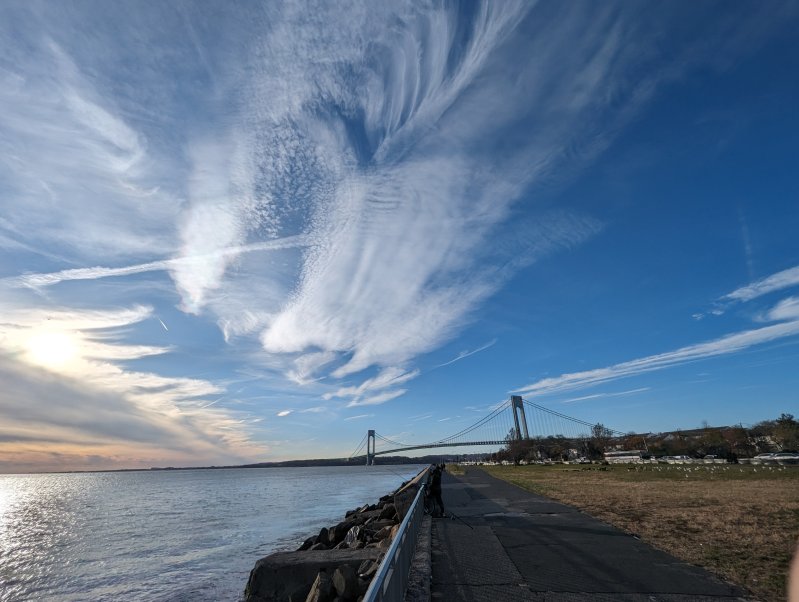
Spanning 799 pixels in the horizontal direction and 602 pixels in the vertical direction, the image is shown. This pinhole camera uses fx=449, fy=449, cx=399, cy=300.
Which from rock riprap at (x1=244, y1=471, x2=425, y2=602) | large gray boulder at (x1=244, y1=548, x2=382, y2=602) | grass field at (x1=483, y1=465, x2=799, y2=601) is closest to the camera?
rock riprap at (x1=244, y1=471, x2=425, y2=602)

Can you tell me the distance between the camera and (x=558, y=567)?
7.29 meters

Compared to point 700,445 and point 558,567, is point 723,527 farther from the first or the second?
point 700,445

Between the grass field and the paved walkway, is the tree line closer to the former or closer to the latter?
the grass field

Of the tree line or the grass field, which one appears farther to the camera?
the tree line

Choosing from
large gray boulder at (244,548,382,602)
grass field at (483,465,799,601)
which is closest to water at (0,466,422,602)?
large gray boulder at (244,548,382,602)

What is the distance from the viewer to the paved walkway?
6.00 metres

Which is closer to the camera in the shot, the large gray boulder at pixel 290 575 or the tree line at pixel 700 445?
the large gray boulder at pixel 290 575

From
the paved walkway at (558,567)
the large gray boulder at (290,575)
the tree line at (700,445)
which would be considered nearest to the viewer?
the paved walkway at (558,567)

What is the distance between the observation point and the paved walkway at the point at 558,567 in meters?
6.00

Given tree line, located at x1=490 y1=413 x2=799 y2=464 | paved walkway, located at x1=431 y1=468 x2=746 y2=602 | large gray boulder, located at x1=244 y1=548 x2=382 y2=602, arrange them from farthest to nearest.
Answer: tree line, located at x1=490 y1=413 x2=799 y2=464 < large gray boulder, located at x1=244 y1=548 x2=382 y2=602 < paved walkway, located at x1=431 y1=468 x2=746 y2=602

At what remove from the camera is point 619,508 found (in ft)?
45.5

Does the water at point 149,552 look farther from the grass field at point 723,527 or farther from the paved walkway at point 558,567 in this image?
the grass field at point 723,527

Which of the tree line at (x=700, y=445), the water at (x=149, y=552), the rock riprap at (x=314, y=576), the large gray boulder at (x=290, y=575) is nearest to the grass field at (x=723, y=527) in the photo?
the rock riprap at (x=314, y=576)

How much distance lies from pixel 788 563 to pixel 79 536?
117 ft
